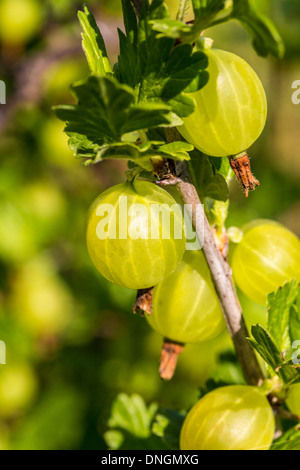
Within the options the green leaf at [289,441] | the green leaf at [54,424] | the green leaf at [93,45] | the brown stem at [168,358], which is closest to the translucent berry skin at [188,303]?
the brown stem at [168,358]

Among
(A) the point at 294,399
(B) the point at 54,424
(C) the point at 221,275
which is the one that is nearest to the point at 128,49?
(C) the point at 221,275

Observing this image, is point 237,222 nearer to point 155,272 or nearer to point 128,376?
point 128,376

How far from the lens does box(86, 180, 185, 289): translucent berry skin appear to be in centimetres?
55

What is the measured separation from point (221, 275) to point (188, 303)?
0.08 m

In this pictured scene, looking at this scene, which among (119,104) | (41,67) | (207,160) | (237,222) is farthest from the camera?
(41,67)

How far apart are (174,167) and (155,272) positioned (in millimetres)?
119

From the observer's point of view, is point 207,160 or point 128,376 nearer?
point 207,160

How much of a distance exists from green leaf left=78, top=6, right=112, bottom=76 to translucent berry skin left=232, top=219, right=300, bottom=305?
1.01 ft

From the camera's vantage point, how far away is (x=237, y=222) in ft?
5.41

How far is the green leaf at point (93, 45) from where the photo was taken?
555mm

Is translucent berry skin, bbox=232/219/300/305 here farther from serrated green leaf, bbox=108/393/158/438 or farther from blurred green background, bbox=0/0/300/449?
blurred green background, bbox=0/0/300/449

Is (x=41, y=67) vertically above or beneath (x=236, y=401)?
above

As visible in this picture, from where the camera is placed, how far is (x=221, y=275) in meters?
0.63
